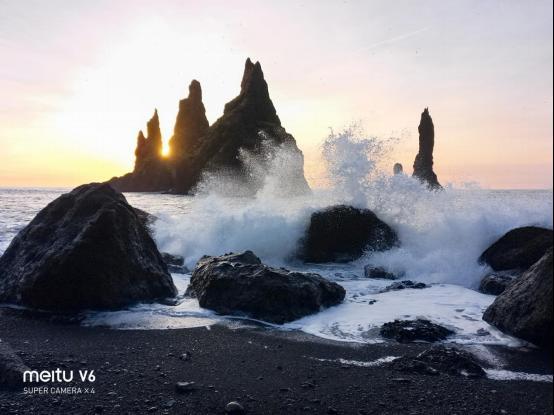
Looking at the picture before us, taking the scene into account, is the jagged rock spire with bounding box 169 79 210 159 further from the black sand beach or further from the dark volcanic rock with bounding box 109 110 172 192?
the black sand beach

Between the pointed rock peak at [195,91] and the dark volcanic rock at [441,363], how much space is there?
104 meters

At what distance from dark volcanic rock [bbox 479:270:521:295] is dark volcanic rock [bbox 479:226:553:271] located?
1.45 feet

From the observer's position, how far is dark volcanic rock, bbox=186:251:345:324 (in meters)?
6.39

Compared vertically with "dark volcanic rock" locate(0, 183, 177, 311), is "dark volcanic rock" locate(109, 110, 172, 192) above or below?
above

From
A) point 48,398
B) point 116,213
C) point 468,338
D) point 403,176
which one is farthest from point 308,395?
point 403,176

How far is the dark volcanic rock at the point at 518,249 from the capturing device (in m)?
8.32

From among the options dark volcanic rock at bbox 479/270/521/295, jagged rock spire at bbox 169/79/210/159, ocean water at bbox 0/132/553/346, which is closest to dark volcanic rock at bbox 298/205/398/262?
ocean water at bbox 0/132/553/346

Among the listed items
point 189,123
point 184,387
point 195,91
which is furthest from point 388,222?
point 195,91

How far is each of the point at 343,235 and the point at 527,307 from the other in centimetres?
696

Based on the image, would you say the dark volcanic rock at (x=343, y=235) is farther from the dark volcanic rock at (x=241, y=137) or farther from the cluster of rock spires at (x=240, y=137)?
the dark volcanic rock at (x=241, y=137)

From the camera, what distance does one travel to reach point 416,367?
169 inches

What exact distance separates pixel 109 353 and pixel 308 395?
2.35 m

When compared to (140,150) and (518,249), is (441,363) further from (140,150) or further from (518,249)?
(140,150)

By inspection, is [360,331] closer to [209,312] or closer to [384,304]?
[384,304]
